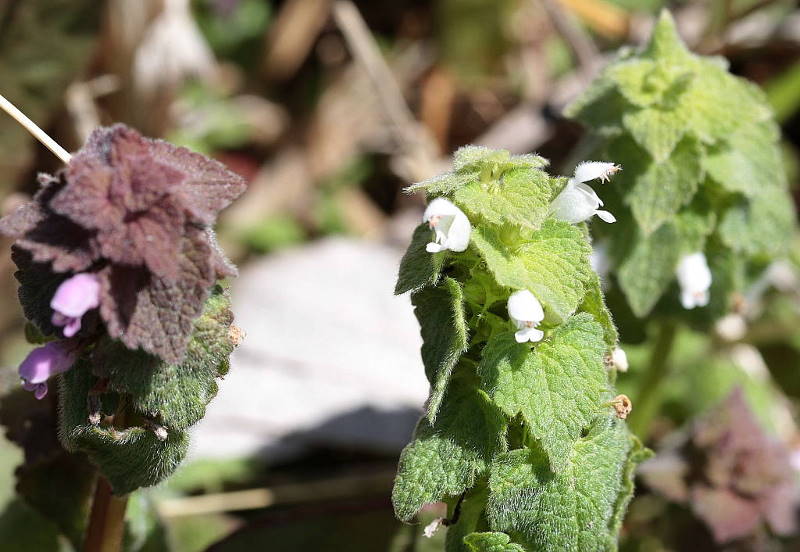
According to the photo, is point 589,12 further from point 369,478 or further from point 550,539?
point 550,539

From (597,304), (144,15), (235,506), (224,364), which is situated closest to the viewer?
(224,364)

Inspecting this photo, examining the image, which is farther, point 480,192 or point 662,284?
point 662,284

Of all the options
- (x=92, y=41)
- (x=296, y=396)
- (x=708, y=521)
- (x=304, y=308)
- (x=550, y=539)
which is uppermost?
(x=92, y=41)

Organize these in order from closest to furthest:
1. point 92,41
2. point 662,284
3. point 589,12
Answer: point 662,284 < point 92,41 < point 589,12

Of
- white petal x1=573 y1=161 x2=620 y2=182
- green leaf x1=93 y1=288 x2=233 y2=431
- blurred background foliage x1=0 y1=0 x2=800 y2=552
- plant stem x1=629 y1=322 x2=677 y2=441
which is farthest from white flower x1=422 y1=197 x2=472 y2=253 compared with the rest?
plant stem x1=629 y1=322 x2=677 y2=441

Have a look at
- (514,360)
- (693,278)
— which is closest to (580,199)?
(514,360)

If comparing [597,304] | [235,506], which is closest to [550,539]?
[597,304]
